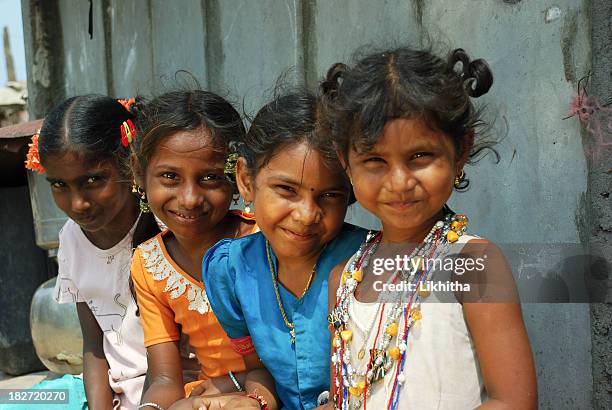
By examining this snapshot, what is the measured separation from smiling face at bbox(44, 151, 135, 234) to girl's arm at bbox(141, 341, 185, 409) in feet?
1.89

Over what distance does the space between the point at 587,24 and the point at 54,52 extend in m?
4.97

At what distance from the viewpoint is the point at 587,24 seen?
6.84 ft

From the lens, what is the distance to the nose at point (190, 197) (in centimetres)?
221

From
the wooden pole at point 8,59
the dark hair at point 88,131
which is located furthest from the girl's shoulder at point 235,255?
the wooden pole at point 8,59

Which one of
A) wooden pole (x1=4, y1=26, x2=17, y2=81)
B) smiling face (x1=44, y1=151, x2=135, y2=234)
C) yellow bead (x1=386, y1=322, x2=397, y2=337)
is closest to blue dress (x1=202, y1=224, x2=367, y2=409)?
yellow bead (x1=386, y1=322, x2=397, y2=337)

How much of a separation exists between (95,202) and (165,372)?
692 mm

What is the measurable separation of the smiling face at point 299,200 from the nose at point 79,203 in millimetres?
932

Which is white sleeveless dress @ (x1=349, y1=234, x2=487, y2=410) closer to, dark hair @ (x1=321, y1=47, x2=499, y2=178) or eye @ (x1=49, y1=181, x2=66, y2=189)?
dark hair @ (x1=321, y1=47, x2=499, y2=178)

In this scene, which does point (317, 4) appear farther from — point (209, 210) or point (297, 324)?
point (297, 324)

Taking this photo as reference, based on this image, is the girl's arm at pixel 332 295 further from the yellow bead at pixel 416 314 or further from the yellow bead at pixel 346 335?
the yellow bead at pixel 416 314

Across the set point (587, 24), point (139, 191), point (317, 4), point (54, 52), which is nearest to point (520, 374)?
point (587, 24)

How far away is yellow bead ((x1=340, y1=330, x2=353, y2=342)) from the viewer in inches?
68.7

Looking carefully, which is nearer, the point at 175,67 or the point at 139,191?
the point at 139,191

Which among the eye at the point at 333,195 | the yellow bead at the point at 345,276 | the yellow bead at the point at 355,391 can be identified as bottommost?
the yellow bead at the point at 355,391
